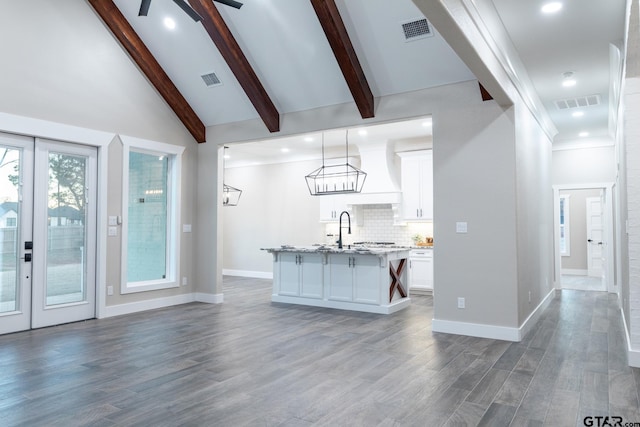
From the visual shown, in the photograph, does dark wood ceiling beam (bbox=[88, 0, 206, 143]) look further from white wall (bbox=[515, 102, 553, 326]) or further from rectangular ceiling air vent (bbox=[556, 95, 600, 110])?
rectangular ceiling air vent (bbox=[556, 95, 600, 110])

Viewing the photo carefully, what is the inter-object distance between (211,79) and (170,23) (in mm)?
926

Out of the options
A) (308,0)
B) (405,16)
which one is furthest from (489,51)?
(308,0)

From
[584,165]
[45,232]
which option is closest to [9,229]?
[45,232]

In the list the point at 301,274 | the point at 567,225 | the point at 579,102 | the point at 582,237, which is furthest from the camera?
the point at 567,225

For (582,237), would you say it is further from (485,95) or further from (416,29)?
(416,29)

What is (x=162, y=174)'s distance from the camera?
277 inches

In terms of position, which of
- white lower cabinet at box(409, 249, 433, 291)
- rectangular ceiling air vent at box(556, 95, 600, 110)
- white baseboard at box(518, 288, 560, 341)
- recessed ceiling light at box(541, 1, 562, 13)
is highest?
recessed ceiling light at box(541, 1, 562, 13)

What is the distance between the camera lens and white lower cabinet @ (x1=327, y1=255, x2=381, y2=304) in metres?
6.32

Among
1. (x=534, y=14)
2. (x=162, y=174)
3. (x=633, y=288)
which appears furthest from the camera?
(x=162, y=174)

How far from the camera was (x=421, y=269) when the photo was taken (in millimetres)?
8258

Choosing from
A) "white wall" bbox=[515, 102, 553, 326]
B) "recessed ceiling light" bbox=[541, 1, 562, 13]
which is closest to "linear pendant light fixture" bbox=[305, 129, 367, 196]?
"white wall" bbox=[515, 102, 553, 326]

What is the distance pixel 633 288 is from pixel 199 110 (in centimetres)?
625

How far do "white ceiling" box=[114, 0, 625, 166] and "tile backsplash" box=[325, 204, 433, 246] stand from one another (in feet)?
10.7

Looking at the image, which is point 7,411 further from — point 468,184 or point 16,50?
point 468,184
